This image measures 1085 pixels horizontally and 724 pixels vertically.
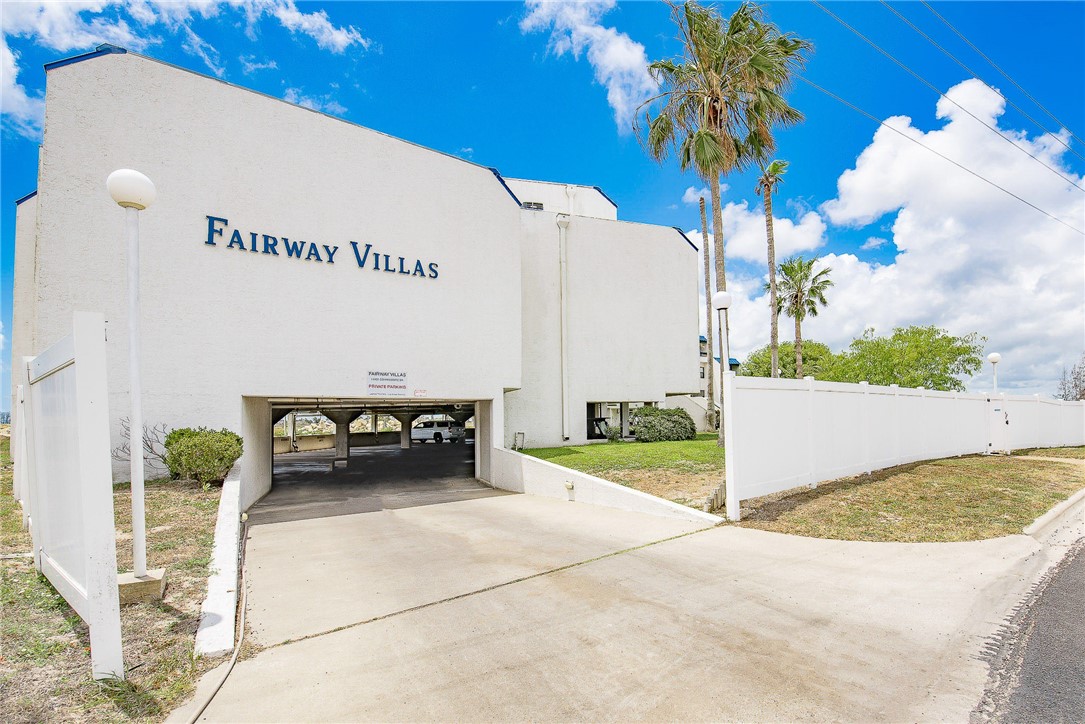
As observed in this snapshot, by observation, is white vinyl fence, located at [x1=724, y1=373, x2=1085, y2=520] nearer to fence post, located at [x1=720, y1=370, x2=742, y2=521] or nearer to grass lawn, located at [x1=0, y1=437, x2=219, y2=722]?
fence post, located at [x1=720, y1=370, x2=742, y2=521]

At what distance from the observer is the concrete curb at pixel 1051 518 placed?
8356mm

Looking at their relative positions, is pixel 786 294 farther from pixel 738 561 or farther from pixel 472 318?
pixel 738 561

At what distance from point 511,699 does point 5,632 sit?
4.04 m

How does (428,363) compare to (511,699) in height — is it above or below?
above

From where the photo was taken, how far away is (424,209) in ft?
54.3

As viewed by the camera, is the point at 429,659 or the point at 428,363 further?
the point at 428,363

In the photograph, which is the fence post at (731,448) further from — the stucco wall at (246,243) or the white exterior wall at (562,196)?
the white exterior wall at (562,196)

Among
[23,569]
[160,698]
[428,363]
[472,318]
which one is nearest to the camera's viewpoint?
[160,698]

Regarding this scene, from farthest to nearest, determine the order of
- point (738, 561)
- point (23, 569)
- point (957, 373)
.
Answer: point (957, 373) → point (738, 561) → point (23, 569)

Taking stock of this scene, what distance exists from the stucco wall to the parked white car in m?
25.8

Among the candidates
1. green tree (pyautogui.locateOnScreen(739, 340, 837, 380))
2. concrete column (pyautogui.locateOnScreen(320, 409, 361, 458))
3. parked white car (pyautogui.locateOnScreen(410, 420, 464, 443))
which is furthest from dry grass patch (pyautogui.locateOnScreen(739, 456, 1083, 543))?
green tree (pyautogui.locateOnScreen(739, 340, 837, 380))

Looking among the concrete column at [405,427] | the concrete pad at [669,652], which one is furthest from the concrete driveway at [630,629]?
the concrete column at [405,427]

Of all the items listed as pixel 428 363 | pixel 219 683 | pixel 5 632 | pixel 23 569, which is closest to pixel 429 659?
pixel 219 683

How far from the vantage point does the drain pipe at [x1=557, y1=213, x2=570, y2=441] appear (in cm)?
2217
